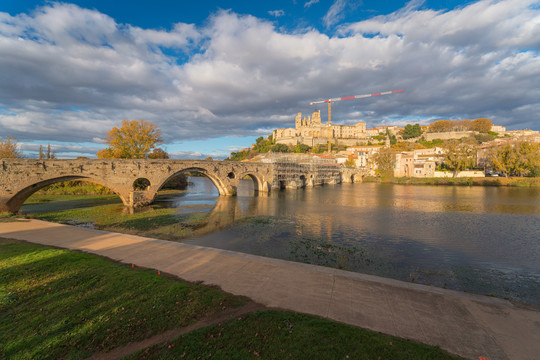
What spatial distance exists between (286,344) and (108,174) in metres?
32.9

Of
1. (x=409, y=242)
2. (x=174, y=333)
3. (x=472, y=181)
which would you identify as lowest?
(x=409, y=242)

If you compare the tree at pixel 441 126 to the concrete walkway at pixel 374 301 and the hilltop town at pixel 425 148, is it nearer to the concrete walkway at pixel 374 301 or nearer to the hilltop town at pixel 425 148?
the hilltop town at pixel 425 148

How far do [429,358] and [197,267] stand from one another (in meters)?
7.96

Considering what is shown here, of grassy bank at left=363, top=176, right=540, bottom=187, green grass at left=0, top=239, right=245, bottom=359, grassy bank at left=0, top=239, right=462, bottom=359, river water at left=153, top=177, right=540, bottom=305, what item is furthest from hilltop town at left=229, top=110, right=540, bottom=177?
grassy bank at left=0, top=239, right=462, bottom=359

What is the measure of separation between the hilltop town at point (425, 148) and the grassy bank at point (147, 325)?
69.1m

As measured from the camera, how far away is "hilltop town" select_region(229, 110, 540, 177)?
69.3 m

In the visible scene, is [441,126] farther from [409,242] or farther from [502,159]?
[409,242]

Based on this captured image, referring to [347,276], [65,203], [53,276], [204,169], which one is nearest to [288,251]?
[347,276]

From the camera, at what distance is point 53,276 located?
8328 mm

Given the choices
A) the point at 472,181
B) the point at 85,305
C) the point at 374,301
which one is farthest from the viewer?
the point at 472,181

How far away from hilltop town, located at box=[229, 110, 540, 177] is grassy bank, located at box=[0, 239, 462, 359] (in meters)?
69.1

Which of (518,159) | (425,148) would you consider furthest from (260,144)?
(518,159)

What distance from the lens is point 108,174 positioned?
29844mm

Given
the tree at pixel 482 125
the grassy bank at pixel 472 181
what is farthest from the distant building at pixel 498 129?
the grassy bank at pixel 472 181
